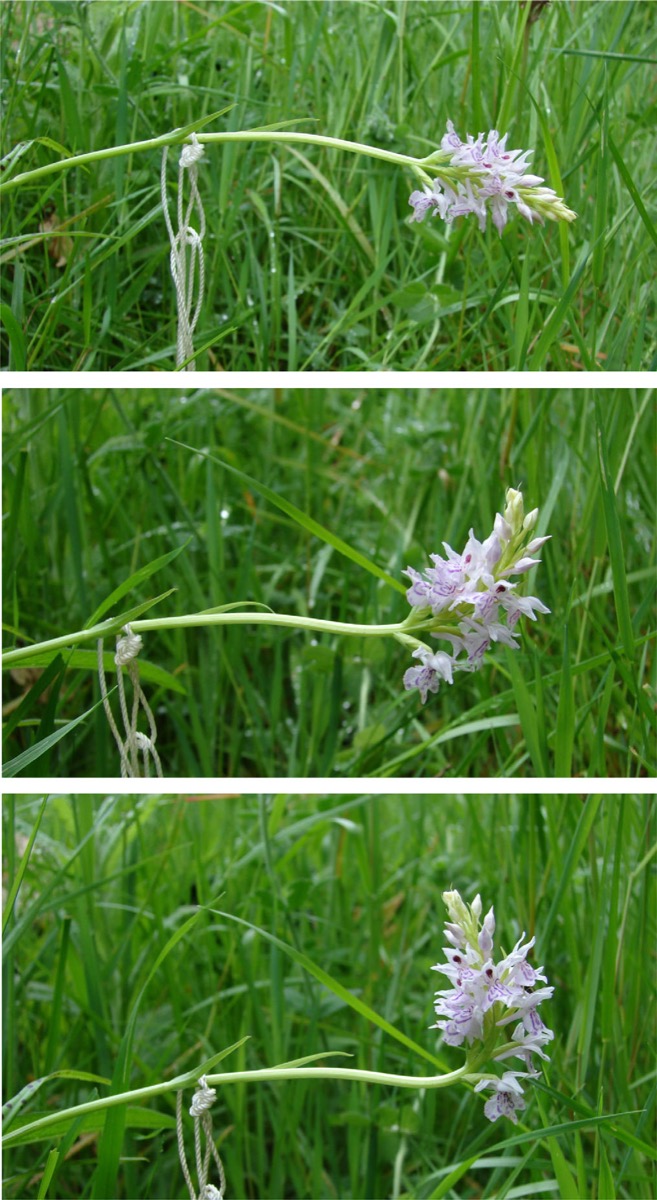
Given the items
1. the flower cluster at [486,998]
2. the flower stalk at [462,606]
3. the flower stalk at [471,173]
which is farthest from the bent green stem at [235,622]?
the flower stalk at [471,173]

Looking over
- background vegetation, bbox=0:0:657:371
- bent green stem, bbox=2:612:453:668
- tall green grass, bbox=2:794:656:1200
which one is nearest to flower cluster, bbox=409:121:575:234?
background vegetation, bbox=0:0:657:371

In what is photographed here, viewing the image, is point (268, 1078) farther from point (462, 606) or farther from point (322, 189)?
point (322, 189)

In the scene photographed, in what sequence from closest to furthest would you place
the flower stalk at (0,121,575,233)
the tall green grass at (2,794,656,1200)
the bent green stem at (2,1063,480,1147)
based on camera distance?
1. the bent green stem at (2,1063,480,1147)
2. the flower stalk at (0,121,575,233)
3. the tall green grass at (2,794,656,1200)

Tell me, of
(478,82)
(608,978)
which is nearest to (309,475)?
(478,82)

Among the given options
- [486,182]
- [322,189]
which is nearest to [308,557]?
[322,189]

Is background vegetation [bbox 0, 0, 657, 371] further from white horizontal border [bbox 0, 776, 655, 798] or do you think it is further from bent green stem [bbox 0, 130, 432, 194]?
white horizontal border [bbox 0, 776, 655, 798]

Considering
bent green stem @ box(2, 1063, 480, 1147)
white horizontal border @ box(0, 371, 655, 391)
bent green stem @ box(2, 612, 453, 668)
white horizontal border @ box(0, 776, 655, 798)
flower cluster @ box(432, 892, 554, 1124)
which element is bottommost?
bent green stem @ box(2, 1063, 480, 1147)

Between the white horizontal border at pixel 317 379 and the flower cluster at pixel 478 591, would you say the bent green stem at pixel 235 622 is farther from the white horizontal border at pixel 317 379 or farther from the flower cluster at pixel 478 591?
the white horizontal border at pixel 317 379
